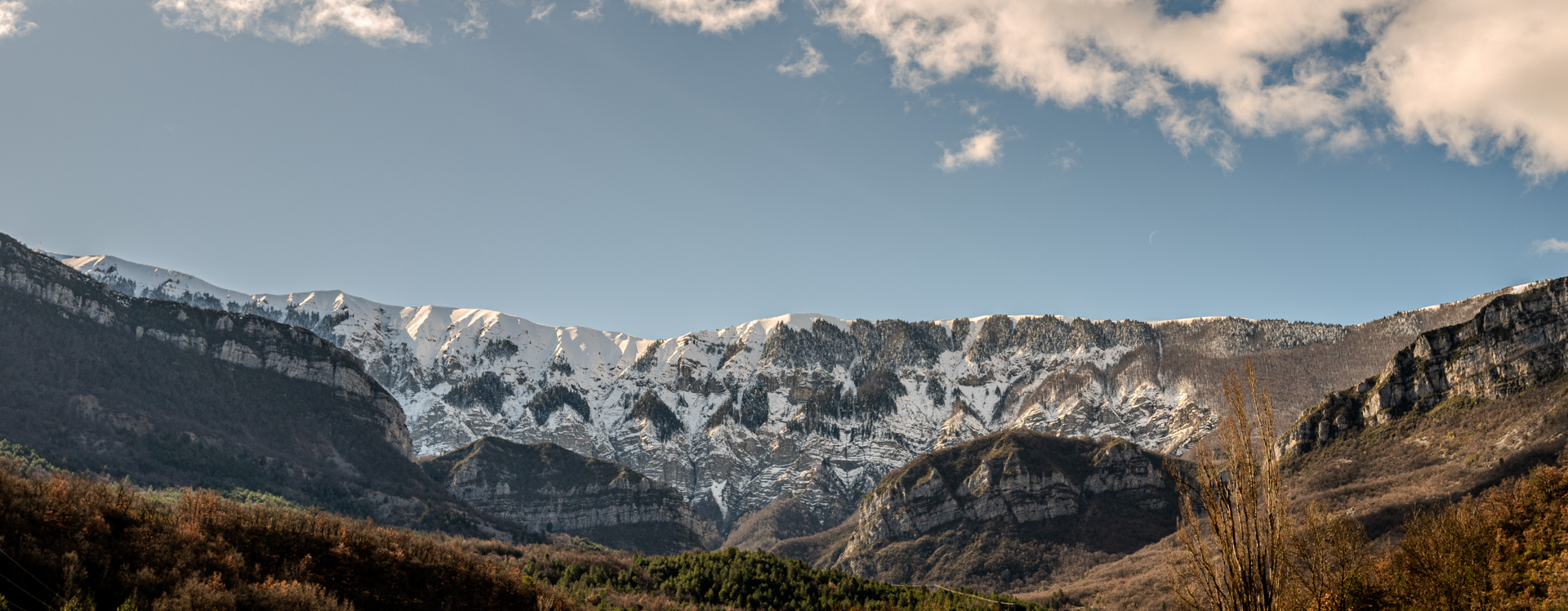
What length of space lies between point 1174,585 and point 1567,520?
213ft

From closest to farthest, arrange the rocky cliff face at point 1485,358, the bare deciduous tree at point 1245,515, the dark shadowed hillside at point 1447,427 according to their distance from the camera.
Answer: the bare deciduous tree at point 1245,515 < the dark shadowed hillside at point 1447,427 < the rocky cliff face at point 1485,358

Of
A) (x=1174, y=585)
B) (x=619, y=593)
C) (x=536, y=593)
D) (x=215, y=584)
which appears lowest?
(x=619, y=593)

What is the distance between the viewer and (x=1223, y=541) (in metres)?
24.2

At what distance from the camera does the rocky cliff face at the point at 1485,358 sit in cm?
16950

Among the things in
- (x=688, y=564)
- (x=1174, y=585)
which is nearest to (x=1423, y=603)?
(x=1174, y=585)

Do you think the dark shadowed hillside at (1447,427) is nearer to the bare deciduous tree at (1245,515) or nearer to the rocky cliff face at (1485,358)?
the rocky cliff face at (1485,358)

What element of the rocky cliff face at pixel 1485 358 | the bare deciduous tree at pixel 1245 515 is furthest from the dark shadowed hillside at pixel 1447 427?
the bare deciduous tree at pixel 1245 515

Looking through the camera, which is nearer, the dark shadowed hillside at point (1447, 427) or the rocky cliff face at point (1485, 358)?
the dark shadowed hillside at point (1447, 427)

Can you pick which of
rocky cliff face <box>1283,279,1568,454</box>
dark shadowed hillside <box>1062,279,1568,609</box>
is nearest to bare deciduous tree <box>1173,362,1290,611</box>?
dark shadowed hillside <box>1062,279,1568,609</box>

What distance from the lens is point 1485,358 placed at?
179 meters

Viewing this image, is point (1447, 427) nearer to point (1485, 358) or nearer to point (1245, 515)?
point (1485, 358)

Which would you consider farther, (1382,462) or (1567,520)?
(1382,462)

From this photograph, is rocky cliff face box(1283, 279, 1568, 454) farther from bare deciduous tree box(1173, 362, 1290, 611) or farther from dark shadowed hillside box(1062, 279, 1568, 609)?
bare deciduous tree box(1173, 362, 1290, 611)

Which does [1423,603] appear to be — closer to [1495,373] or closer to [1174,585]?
[1174,585]
